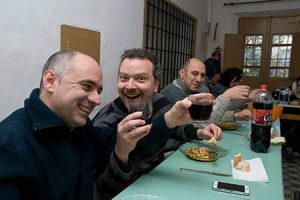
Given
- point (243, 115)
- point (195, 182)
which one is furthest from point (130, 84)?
point (243, 115)

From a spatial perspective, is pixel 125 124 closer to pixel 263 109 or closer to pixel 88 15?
pixel 263 109

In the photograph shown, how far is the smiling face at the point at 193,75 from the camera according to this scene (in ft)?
8.23

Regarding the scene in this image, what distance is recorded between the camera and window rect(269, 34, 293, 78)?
5762 mm

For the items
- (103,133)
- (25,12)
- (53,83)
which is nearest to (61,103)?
(53,83)

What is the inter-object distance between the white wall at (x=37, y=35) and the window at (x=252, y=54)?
13.6ft

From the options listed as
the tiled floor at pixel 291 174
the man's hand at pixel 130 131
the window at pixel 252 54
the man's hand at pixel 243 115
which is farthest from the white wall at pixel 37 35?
the window at pixel 252 54

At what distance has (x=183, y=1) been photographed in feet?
15.2

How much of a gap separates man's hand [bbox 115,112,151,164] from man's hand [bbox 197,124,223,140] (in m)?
0.69

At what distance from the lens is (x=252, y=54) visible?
20.0 ft

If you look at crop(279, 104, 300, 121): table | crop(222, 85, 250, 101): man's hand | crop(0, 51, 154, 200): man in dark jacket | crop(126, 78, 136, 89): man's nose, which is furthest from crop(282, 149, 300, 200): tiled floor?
Result: crop(0, 51, 154, 200): man in dark jacket

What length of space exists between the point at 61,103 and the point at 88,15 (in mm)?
1553

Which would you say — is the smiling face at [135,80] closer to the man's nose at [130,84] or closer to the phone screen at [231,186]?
the man's nose at [130,84]

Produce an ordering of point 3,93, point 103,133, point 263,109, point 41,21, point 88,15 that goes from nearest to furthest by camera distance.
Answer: point 103,133
point 263,109
point 3,93
point 41,21
point 88,15

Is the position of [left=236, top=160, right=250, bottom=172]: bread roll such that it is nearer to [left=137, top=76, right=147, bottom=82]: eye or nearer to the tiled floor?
[left=137, top=76, right=147, bottom=82]: eye
